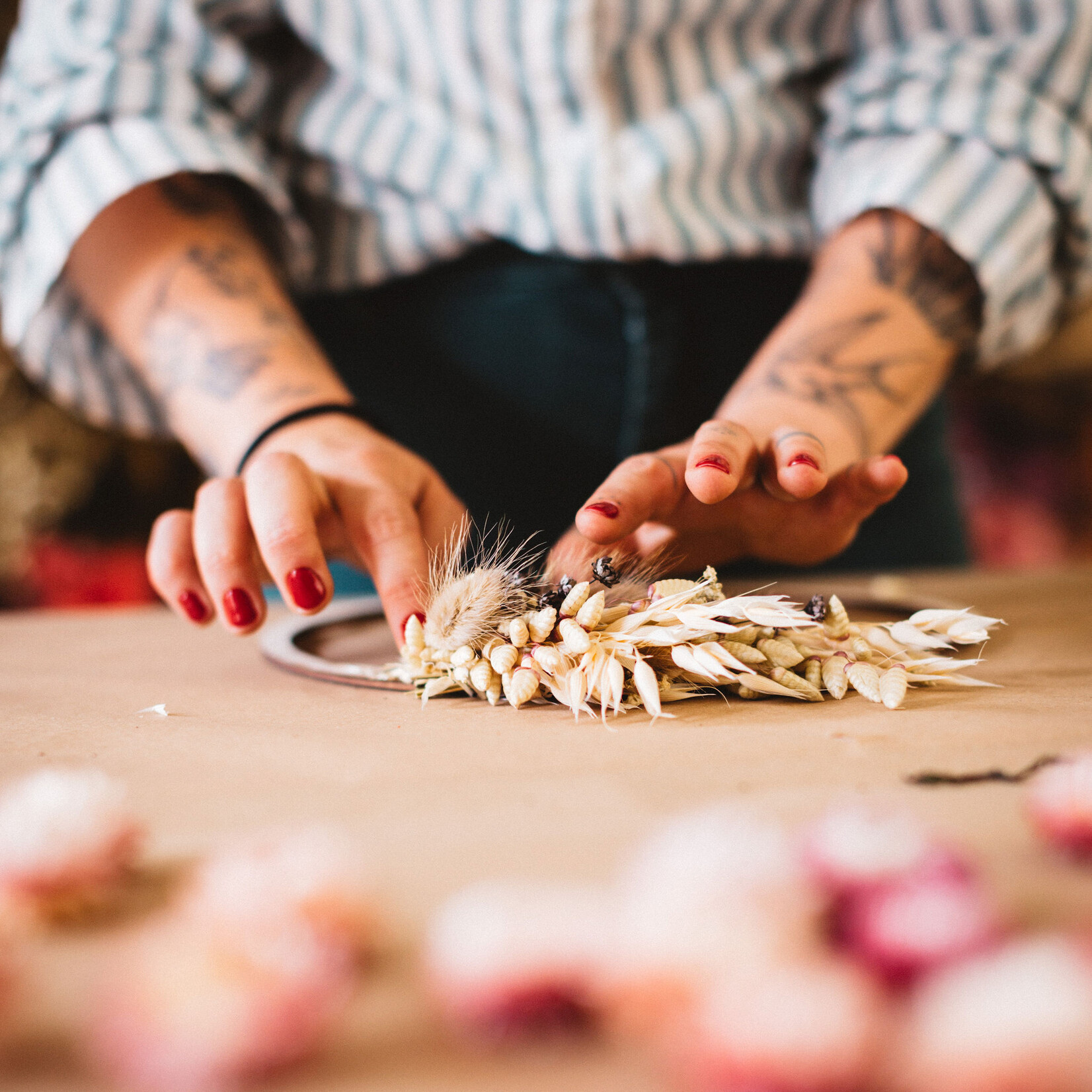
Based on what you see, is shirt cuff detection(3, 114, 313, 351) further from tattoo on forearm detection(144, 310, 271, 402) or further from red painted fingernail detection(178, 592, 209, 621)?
red painted fingernail detection(178, 592, 209, 621)

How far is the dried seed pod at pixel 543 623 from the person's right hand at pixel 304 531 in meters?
0.10

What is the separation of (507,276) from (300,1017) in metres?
0.75

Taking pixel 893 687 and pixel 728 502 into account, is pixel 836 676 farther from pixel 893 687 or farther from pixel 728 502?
pixel 728 502

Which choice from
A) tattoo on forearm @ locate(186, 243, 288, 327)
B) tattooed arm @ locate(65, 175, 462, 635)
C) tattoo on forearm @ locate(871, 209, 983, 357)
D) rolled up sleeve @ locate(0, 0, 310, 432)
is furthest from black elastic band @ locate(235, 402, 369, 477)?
tattoo on forearm @ locate(871, 209, 983, 357)

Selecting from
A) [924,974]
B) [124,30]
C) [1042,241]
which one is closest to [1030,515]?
[1042,241]

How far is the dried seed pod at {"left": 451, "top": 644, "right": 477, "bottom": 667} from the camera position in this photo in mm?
417

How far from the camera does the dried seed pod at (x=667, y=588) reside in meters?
0.42

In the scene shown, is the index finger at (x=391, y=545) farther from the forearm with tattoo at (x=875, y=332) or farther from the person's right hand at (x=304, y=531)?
the forearm with tattoo at (x=875, y=332)

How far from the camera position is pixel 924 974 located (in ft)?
0.60

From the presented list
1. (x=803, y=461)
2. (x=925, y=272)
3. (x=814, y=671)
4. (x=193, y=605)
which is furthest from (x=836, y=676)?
(x=925, y=272)

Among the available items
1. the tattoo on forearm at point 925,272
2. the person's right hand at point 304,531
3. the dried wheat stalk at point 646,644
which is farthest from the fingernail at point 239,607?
the tattoo on forearm at point 925,272

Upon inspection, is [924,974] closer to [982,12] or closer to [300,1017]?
[300,1017]

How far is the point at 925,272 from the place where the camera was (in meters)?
0.74

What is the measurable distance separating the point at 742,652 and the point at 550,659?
0.29ft
